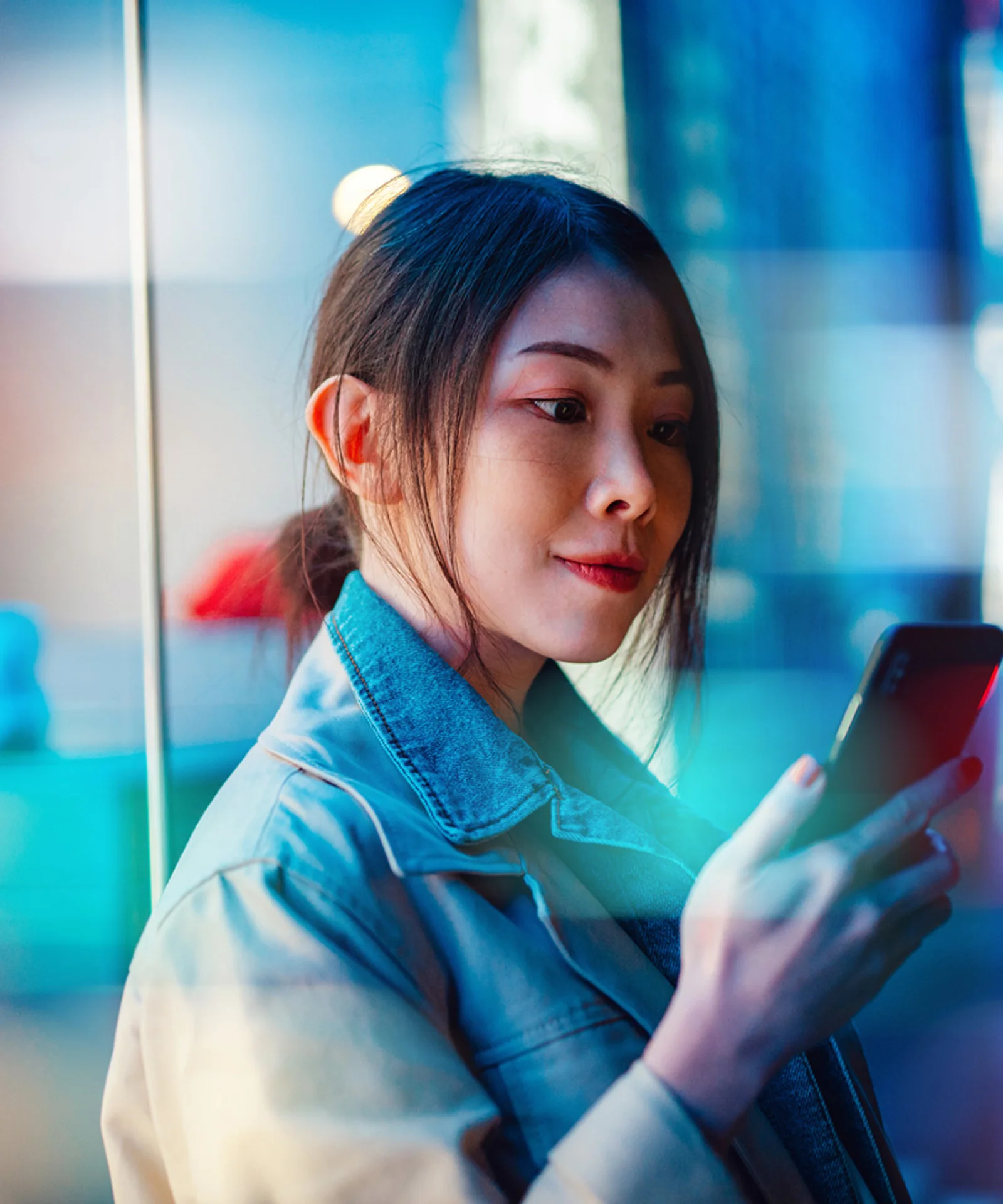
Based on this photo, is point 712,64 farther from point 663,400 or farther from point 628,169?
point 663,400

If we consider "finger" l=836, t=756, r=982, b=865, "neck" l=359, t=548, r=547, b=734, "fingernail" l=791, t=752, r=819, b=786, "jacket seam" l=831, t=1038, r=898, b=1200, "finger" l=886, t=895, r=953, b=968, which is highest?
"neck" l=359, t=548, r=547, b=734

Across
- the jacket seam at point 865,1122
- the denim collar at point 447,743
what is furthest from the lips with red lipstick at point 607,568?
the jacket seam at point 865,1122

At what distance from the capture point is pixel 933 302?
793mm

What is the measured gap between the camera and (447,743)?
0.60 m

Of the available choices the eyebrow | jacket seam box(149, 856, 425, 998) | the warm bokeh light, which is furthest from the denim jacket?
the warm bokeh light

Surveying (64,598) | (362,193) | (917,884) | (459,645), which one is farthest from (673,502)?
(64,598)

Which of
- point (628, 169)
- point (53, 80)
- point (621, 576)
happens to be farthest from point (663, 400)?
point (53, 80)

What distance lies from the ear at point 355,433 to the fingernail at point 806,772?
12.4 inches

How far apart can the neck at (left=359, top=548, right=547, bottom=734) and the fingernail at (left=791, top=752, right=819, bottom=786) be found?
0.23 meters

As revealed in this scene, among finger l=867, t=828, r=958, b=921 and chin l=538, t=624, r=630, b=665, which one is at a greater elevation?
chin l=538, t=624, r=630, b=665

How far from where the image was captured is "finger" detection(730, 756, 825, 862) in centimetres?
50

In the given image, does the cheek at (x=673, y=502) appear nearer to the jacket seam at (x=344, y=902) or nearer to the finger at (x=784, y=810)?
the finger at (x=784, y=810)

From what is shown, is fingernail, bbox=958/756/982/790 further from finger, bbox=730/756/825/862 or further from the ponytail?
the ponytail

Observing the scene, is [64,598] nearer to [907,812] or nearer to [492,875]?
[492,875]
